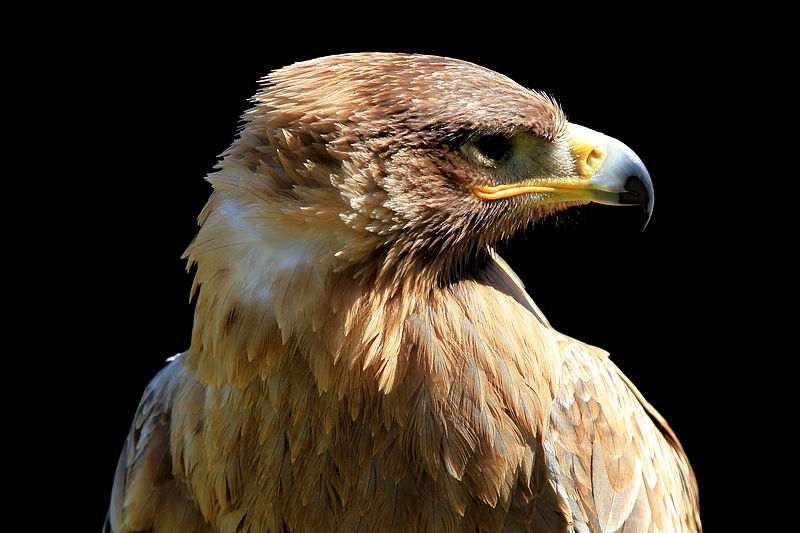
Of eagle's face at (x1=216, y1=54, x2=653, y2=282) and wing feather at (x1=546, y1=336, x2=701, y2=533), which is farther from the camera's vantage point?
wing feather at (x1=546, y1=336, x2=701, y2=533)

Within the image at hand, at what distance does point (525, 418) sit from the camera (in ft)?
9.37

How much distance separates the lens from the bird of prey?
101 inches

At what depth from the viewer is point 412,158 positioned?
256 centimetres

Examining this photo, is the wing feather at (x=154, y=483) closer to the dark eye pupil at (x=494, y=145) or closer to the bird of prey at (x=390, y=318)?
the bird of prey at (x=390, y=318)

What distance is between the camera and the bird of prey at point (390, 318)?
257cm

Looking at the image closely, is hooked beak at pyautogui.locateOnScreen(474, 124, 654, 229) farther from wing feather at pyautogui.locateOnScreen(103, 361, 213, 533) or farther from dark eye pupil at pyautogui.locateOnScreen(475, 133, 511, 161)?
wing feather at pyautogui.locateOnScreen(103, 361, 213, 533)

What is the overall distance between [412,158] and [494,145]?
27cm

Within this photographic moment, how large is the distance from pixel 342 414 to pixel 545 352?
69cm

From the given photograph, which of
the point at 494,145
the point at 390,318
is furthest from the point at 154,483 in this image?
the point at 494,145

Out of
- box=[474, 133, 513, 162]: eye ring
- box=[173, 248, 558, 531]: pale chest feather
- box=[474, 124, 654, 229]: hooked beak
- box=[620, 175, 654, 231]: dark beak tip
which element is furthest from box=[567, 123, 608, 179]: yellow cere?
box=[173, 248, 558, 531]: pale chest feather

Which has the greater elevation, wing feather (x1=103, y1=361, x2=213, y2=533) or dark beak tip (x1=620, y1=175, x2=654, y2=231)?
dark beak tip (x1=620, y1=175, x2=654, y2=231)

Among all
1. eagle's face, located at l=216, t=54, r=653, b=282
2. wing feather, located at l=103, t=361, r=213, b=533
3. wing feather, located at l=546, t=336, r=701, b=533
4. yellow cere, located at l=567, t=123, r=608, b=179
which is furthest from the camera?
wing feather, located at l=103, t=361, r=213, b=533

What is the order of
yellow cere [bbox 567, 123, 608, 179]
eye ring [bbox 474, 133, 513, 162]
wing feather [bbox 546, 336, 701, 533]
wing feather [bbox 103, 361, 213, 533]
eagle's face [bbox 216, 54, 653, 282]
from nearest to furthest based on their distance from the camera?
1. eagle's face [bbox 216, 54, 653, 282]
2. eye ring [bbox 474, 133, 513, 162]
3. yellow cere [bbox 567, 123, 608, 179]
4. wing feather [bbox 546, 336, 701, 533]
5. wing feather [bbox 103, 361, 213, 533]

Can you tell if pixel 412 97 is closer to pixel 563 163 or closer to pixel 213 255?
pixel 563 163
